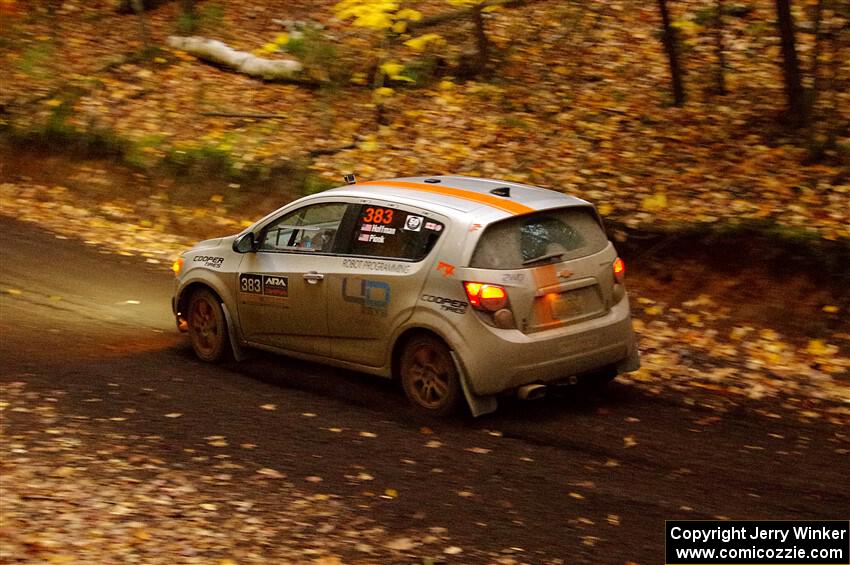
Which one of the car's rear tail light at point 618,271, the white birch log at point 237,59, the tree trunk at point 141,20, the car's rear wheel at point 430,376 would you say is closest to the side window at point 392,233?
the car's rear wheel at point 430,376

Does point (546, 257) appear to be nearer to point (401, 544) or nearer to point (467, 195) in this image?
point (467, 195)

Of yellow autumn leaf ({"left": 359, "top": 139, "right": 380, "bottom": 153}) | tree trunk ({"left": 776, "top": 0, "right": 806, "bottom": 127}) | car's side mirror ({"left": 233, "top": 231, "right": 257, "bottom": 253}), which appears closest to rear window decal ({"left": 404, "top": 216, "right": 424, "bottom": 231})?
car's side mirror ({"left": 233, "top": 231, "right": 257, "bottom": 253})

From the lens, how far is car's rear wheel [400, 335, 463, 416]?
8008 millimetres

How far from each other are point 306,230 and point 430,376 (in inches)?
72.2

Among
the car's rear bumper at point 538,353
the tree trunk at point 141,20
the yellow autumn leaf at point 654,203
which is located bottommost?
the car's rear bumper at point 538,353

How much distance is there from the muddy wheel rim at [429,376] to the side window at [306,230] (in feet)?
4.24

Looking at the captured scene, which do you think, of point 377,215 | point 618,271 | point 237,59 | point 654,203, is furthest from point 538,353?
point 237,59

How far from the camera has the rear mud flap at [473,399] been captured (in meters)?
7.85

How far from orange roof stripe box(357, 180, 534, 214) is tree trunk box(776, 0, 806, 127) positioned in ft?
22.2

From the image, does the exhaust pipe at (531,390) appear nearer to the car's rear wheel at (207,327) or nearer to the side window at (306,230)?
the side window at (306,230)

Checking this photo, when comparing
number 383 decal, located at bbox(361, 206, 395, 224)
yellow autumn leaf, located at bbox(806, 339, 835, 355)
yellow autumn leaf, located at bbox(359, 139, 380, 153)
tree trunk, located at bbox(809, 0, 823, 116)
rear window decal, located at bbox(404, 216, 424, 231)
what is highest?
tree trunk, located at bbox(809, 0, 823, 116)

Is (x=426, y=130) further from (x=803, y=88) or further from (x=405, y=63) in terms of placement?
(x=803, y=88)

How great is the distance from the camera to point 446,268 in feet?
25.9

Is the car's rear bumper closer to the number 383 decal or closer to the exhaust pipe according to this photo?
the exhaust pipe
